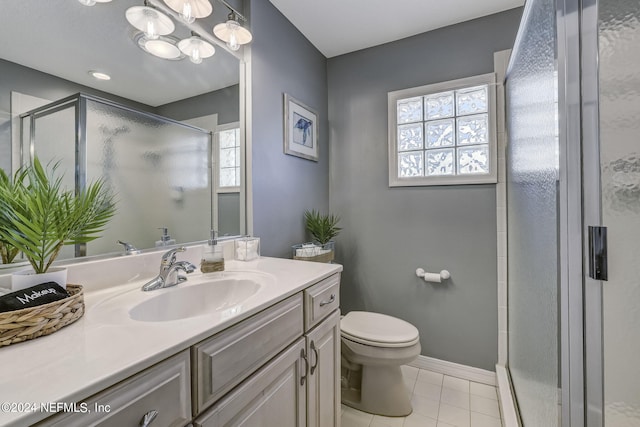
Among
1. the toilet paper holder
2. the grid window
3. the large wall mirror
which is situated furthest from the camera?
the toilet paper holder

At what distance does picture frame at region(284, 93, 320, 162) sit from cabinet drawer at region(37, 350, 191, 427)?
139cm

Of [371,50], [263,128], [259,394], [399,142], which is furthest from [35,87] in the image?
[371,50]

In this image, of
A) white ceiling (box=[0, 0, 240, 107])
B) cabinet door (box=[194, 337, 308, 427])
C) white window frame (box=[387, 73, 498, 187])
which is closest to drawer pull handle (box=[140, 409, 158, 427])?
cabinet door (box=[194, 337, 308, 427])

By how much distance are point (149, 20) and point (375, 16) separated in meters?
1.36

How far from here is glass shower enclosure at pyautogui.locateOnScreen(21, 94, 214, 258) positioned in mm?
805

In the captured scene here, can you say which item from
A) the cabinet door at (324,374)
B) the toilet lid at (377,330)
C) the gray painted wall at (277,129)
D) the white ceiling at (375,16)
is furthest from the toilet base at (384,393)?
the white ceiling at (375,16)

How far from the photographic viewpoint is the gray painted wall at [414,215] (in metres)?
1.74

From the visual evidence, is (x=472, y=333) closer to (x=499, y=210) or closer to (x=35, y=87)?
(x=499, y=210)

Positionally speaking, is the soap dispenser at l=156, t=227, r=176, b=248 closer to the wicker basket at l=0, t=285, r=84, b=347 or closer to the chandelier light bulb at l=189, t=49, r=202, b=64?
the wicker basket at l=0, t=285, r=84, b=347

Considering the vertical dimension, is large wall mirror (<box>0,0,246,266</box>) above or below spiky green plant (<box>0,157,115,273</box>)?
above

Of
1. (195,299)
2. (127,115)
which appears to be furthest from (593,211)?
(127,115)

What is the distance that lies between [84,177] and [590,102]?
1490 mm

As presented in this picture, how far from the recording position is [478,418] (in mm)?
1455

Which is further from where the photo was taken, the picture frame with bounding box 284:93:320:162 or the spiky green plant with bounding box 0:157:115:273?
the picture frame with bounding box 284:93:320:162
